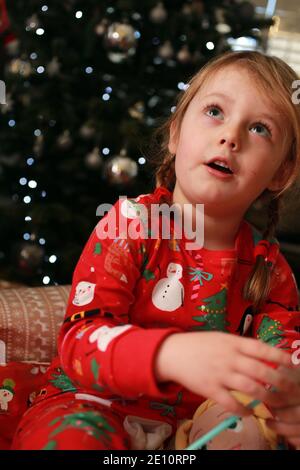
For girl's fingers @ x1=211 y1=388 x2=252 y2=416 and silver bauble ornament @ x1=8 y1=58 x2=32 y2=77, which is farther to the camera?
silver bauble ornament @ x1=8 y1=58 x2=32 y2=77

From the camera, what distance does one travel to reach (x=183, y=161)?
114 centimetres

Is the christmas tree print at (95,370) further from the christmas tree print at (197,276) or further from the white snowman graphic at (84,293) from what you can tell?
the christmas tree print at (197,276)

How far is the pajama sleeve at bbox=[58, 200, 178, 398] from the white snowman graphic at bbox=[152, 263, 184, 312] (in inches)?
1.6

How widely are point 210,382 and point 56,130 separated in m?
1.75

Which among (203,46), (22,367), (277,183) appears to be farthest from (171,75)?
(22,367)

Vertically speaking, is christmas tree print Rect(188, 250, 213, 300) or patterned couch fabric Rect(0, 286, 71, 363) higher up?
christmas tree print Rect(188, 250, 213, 300)

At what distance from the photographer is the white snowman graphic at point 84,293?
1.00 metres

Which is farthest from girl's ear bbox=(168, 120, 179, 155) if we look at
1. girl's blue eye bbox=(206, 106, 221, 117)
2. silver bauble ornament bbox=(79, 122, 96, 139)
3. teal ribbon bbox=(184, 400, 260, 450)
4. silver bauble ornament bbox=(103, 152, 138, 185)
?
silver bauble ornament bbox=(79, 122, 96, 139)

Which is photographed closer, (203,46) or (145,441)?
(145,441)

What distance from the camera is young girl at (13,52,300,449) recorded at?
80 cm

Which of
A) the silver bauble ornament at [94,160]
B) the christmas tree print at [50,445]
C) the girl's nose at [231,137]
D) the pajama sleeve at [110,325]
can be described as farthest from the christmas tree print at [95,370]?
the silver bauble ornament at [94,160]

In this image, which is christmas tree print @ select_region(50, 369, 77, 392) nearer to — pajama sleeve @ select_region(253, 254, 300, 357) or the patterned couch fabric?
the patterned couch fabric

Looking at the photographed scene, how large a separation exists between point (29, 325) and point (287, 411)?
25.1 inches
